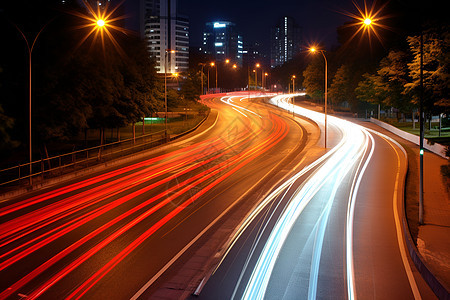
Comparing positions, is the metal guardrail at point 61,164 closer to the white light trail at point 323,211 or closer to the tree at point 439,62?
the white light trail at point 323,211

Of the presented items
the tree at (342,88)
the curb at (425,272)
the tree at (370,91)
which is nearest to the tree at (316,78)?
the tree at (342,88)

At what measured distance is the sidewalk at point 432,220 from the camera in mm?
11303

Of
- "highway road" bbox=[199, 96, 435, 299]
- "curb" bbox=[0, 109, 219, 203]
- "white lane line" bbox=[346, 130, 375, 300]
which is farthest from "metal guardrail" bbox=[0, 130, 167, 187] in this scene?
"white lane line" bbox=[346, 130, 375, 300]

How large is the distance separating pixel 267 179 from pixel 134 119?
50.8ft

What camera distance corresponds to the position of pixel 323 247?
41.2 ft

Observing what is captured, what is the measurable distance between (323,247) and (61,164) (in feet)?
61.1

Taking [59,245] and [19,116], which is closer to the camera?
[59,245]

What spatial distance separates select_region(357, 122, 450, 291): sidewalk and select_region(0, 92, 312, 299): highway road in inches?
243

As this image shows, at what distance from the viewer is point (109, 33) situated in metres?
32.1

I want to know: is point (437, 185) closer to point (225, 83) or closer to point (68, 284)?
point (68, 284)

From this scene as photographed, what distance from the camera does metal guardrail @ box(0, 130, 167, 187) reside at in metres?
21.9

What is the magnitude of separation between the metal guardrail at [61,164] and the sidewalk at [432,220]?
17557mm

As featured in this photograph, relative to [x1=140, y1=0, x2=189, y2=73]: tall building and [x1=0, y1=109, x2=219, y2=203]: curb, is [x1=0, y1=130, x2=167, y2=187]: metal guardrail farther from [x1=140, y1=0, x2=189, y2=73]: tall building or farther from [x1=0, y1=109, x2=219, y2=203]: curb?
[x1=140, y1=0, x2=189, y2=73]: tall building

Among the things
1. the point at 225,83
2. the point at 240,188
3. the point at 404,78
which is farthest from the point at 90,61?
the point at 225,83
